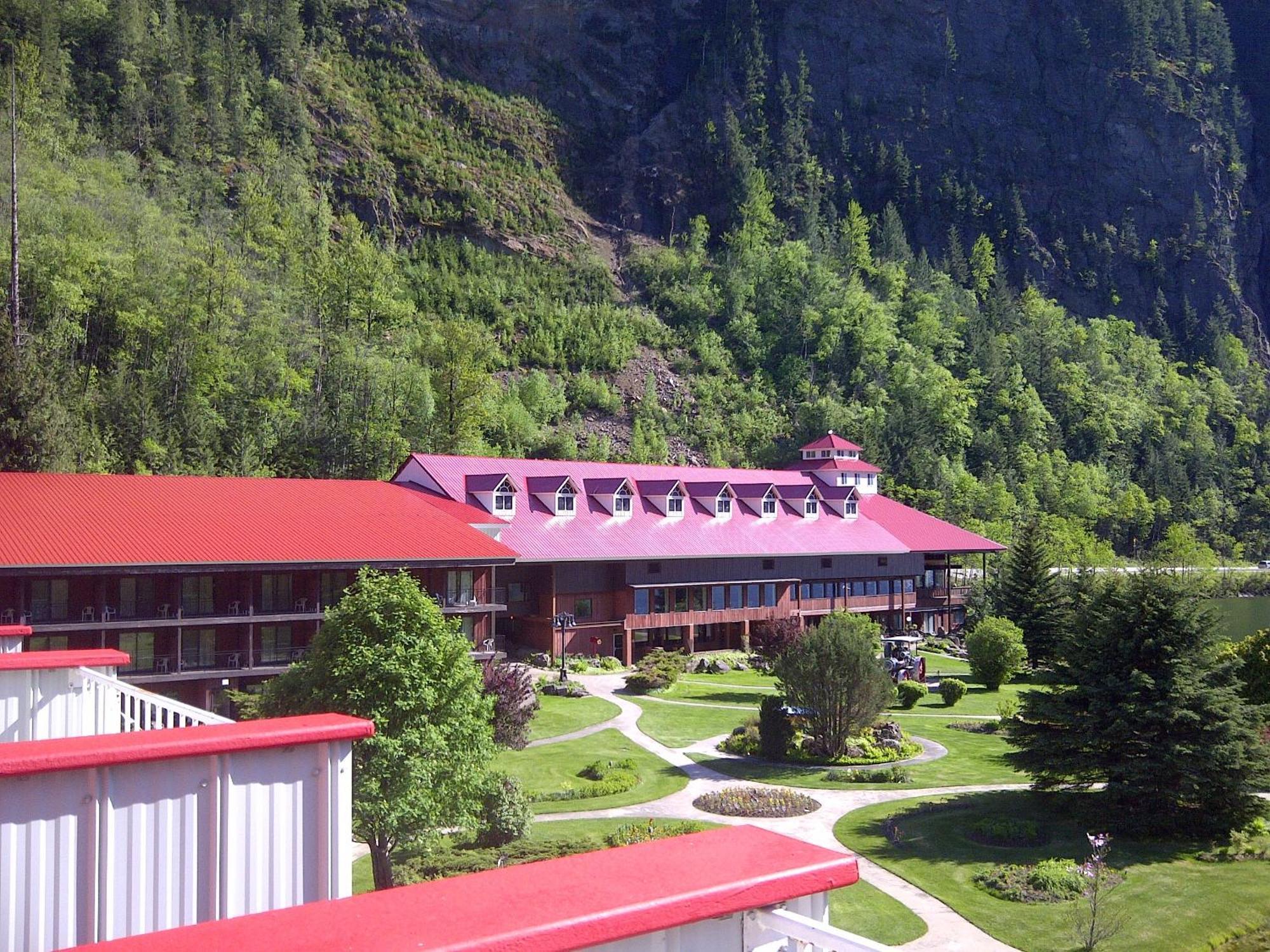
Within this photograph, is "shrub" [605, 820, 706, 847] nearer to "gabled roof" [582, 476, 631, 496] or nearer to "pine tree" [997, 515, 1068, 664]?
"gabled roof" [582, 476, 631, 496]

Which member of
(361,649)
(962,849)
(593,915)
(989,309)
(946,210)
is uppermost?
(946,210)

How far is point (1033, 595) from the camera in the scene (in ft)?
194

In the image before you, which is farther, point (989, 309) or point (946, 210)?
point (946, 210)

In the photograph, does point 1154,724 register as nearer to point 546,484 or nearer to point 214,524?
point 214,524

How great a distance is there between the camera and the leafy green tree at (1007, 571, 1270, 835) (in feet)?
82.6

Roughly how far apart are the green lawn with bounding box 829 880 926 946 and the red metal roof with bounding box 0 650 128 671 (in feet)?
45.1

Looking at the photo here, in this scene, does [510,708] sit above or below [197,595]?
below

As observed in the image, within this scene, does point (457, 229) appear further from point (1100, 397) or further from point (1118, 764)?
point (1118, 764)

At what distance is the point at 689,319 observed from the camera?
12156 cm

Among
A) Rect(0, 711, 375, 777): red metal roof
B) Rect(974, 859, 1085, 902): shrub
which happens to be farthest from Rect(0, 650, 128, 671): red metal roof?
Rect(974, 859, 1085, 902): shrub

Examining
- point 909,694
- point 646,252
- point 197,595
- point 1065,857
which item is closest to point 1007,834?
point 1065,857

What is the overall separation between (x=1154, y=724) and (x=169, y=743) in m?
25.2

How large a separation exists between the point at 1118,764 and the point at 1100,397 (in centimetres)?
11562

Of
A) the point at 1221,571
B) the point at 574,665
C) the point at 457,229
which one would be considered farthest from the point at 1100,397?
the point at 574,665
